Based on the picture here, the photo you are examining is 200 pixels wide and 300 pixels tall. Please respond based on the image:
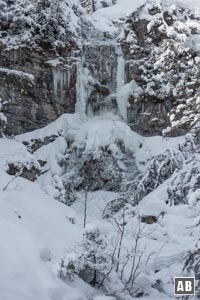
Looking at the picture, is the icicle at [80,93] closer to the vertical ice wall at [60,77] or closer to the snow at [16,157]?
the vertical ice wall at [60,77]

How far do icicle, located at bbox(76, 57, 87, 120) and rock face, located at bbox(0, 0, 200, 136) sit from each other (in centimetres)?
3

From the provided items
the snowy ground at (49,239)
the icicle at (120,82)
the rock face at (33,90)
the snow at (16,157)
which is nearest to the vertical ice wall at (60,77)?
the rock face at (33,90)

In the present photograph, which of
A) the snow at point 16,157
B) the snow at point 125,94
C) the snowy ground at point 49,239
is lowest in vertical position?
the snowy ground at point 49,239

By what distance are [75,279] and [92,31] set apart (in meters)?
12.7

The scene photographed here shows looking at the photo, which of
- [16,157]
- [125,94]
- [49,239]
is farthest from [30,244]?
[125,94]

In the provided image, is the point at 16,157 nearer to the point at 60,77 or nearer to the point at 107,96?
the point at 60,77

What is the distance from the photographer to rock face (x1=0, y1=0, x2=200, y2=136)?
15.1 metres

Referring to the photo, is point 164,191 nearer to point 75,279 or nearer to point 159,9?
point 75,279

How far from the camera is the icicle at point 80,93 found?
51.3ft

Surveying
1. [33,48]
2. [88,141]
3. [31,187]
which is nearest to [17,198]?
[31,187]

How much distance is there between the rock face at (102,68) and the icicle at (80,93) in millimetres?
34

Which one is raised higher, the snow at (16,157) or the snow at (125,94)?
the snow at (125,94)

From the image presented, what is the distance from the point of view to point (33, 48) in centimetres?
1523

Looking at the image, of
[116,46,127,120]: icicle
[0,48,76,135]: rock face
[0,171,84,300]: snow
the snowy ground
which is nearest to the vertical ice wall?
[0,48,76,135]: rock face
